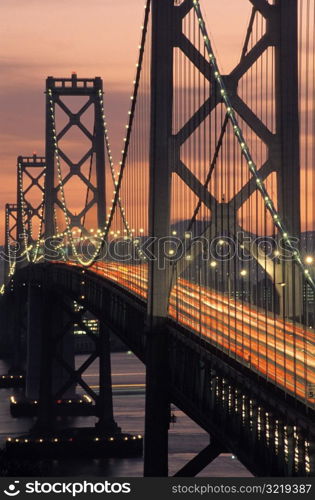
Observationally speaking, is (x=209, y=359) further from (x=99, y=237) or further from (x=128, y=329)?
(x=99, y=237)

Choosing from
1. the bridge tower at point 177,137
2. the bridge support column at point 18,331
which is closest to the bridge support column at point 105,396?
the bridge tower at point 177,137

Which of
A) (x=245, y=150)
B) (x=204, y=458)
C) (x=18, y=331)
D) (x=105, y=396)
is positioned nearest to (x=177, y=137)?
(x=245, y=150)

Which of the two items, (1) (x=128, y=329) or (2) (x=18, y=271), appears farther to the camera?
(2) (x=18, y=271)

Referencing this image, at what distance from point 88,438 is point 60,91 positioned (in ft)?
87.0

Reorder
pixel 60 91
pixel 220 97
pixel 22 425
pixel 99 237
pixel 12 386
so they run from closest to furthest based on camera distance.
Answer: pixel 220 97, pixel 99 237, pixel 22 425, pixel 60 91, pixel 12 386

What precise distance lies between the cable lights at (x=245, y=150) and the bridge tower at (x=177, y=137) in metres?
0.74

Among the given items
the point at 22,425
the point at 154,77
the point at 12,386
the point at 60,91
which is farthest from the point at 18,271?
the point at 154,77

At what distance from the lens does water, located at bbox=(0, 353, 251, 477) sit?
62188 millimetres

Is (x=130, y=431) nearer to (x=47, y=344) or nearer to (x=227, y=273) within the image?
(x=47, y=344)

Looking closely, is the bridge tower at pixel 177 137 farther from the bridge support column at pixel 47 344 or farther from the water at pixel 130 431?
the bridge support column at pixel 47 344

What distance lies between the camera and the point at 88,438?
2660 inches

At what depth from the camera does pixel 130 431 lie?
74938 mm

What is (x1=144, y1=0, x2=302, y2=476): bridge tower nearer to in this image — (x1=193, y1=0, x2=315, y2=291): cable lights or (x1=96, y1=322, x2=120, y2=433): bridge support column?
(x1=193, y1=0, x2=315, y2=291): cable lights

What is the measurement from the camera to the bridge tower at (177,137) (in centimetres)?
3316
